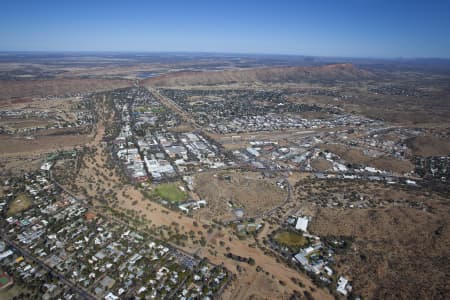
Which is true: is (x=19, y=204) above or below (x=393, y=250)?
above

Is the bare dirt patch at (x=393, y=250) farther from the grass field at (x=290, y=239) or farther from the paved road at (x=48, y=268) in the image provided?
the paved road at (x=48, y=268)

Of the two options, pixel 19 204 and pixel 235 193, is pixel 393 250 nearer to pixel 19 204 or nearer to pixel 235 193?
pixel 235 193

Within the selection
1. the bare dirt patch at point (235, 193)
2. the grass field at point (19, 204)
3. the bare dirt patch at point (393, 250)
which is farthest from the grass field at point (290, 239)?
the grass field at point (19, 204)

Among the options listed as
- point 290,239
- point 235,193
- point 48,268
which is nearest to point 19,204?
point 48,268

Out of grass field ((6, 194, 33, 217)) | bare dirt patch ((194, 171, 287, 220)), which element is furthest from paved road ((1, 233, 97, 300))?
bare dirt patch ((194, 171, 287, 220))

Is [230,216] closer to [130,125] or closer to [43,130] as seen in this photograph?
[130,125]
